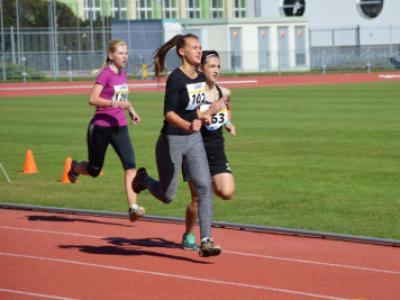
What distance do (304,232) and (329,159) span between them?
7.42 m

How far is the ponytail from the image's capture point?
991cm

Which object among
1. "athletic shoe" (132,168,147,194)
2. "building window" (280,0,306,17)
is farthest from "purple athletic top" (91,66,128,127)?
"building window" (280,0,306,17)

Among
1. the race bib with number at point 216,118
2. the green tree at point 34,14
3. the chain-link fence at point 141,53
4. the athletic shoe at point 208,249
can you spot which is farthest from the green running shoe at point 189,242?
→ the green tree at point 34,14

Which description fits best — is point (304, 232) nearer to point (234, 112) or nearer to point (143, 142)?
point (143, 142)

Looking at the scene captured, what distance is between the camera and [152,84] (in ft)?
166

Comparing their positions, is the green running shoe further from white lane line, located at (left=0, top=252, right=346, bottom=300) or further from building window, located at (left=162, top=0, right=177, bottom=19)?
building window, located at (left=162, top=0, right=177, bottom=19)

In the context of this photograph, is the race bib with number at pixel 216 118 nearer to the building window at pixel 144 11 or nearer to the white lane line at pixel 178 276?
the white lane line at pixel 178 276

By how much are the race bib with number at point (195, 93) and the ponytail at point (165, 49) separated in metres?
0.35

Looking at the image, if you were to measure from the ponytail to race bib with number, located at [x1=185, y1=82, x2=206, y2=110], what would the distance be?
0.35m

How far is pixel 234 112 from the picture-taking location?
30562mm

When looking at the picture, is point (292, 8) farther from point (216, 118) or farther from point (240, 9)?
point (216, 118)

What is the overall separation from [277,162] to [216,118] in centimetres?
822

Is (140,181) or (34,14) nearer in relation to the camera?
(140,181)

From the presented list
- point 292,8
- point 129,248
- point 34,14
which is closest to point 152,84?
point 34,14
